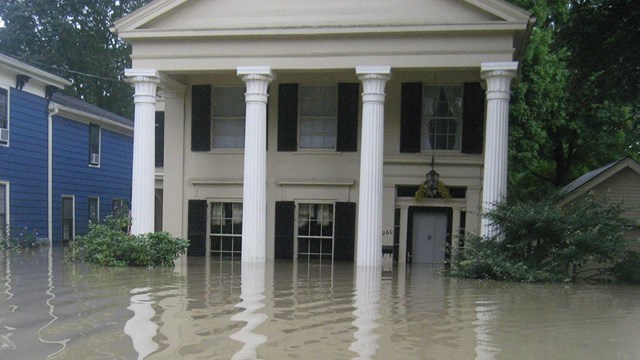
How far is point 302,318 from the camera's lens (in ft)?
31.4

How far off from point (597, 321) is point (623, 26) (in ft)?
37.9

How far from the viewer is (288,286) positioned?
45.9 feet

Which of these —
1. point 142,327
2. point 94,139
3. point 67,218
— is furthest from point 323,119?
point 142,327

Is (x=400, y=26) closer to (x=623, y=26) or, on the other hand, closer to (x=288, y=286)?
(x=623, y=26)

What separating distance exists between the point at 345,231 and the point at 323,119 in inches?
144

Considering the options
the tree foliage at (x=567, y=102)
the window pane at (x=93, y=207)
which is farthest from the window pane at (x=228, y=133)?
the window pane at (x=93, y=207)

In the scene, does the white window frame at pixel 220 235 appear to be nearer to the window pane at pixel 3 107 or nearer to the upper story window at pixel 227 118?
the upper story window at pixel 227 118

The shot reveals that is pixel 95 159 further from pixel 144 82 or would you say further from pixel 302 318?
pixel 302 318

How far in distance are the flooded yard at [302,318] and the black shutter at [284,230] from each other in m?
6.21

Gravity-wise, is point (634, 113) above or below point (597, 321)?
above

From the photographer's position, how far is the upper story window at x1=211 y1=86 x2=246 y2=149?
23125mm

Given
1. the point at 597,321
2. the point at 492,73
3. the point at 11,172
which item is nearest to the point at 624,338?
the point at 597,321

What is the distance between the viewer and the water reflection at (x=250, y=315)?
7.36m

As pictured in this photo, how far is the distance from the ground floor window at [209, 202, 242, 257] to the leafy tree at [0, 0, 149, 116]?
21.1 meters
